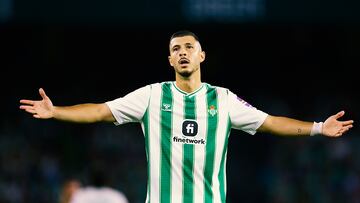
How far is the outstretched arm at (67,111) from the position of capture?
573 centimetres

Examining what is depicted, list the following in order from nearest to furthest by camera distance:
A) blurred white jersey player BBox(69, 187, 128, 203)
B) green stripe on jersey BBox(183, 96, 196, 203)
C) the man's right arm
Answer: the man's right arm
green stripe on jersey BBox(183, 96, 196, 203)
blurred white jersey player BBox(69, 187, 128, 203)

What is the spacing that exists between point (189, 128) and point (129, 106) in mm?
435

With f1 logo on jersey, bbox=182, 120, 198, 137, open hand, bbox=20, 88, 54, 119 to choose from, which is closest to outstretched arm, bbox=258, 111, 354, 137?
f1 logo on jersey, bbox=182, 120, 198, 137

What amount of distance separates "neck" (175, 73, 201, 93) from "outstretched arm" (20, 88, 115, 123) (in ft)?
1.71

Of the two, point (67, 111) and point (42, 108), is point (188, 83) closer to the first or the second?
point (67, 111)

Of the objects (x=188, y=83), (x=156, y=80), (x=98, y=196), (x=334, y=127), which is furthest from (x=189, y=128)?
(x=156, y=80)

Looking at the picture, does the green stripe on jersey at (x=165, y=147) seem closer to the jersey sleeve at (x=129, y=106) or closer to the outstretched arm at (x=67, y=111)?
the jersey sleeve at (x=129, y=106)

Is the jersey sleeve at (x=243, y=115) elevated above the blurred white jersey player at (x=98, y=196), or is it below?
above

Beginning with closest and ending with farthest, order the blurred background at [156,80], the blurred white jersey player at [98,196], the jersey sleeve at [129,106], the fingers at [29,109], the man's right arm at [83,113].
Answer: the fingers at [29,109] < the man's right arm at [83,113] < the jersey sleeve at [129,106] < the blurred white jersey player at [98,196] < the blurred background at [156,80]

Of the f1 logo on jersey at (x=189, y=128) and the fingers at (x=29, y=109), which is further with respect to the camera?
the f1 logo on jersey at (x=189, y=128)

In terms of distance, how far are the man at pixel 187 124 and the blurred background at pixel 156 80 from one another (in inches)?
218

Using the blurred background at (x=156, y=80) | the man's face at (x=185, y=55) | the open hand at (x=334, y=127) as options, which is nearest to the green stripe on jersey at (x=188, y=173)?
the man's face at (x=185, y=55)

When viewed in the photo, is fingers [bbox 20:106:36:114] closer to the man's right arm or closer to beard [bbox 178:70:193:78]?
the man's right arm

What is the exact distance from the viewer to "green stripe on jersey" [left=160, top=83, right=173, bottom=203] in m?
5.92
